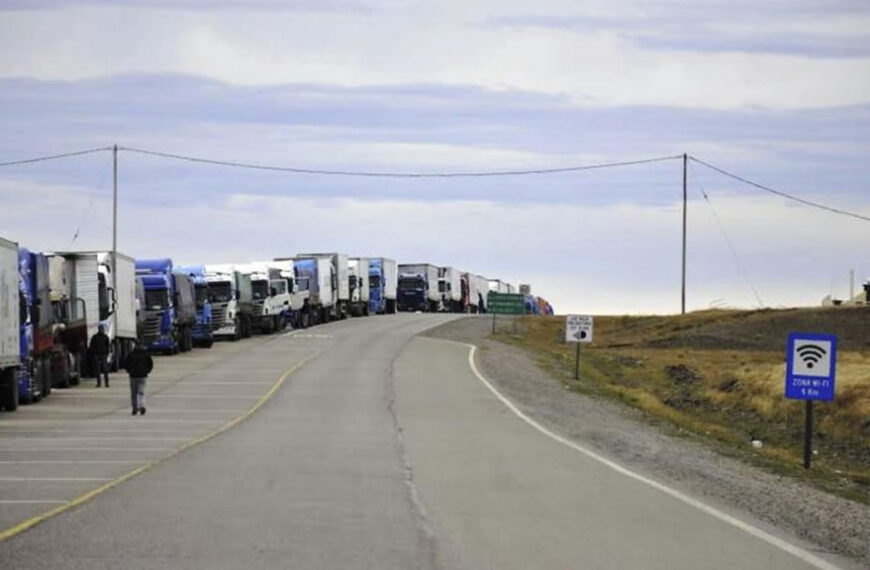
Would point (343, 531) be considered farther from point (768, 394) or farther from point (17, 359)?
point (768, 394)

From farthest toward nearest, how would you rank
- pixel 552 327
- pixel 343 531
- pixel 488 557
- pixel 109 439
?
pixel 552 327, pixel 109 439, pixel 343 531, pixel 488 557

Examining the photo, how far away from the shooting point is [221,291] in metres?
69.8

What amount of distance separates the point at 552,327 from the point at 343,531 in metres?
72.2

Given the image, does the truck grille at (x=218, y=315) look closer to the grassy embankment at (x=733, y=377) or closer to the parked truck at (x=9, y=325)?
the grassy embankment at (x=733, y=377)

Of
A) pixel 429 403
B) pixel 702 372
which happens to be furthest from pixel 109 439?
pixel 702 372

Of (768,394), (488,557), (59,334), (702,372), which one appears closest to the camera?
(488,557)

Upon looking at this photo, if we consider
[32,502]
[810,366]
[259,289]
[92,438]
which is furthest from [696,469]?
[259,289]

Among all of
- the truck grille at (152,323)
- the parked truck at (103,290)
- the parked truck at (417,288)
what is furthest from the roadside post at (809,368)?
the parked truck at (417,288)

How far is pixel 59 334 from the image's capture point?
142 feet

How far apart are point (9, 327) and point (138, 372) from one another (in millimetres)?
3223

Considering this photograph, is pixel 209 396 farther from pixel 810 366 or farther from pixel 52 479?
pixel 52 479

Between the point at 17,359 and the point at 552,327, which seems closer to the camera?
the point at 17,359

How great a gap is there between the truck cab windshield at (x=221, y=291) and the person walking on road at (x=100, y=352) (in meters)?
22.3

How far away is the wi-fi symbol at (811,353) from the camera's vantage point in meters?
29.2
